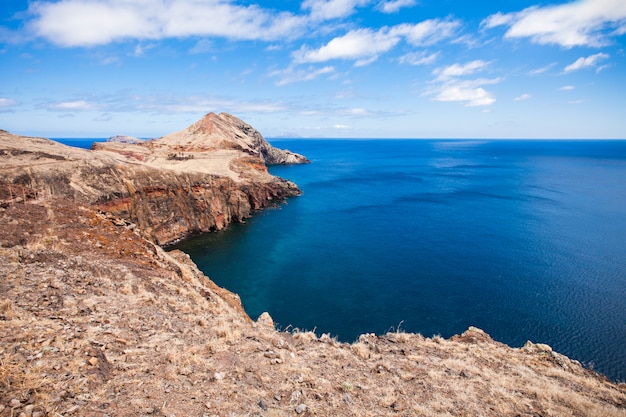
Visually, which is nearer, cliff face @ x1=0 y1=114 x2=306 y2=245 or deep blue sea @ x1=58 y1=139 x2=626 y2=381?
deep blue sea @ x1=58 y1=139 x2=626 y2=381

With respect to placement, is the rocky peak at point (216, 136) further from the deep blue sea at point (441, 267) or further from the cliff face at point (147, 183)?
the deep blue sea at point (441, 267)

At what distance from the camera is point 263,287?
37.5 m

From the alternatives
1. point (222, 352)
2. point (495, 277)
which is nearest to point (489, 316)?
point (495, 277)

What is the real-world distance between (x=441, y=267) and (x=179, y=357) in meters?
38.6

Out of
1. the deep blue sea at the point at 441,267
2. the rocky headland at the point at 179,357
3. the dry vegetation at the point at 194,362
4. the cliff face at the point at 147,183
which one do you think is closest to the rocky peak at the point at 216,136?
the cliff face at the point at 147,183

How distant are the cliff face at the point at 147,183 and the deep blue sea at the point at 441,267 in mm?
4882

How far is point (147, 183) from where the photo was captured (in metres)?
50.9

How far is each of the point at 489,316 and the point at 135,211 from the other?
4942 centimetres

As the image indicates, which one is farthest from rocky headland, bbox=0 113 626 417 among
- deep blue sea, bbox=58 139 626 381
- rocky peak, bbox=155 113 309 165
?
rocky peak, bbox=155 113 309 165

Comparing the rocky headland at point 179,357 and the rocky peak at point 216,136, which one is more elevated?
the rocky peak at point 216,136

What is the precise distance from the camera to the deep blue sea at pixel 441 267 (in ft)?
99.1

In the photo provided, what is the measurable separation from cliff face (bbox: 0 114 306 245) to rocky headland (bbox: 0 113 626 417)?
14830 mm

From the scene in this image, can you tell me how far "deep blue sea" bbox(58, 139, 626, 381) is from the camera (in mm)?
30205

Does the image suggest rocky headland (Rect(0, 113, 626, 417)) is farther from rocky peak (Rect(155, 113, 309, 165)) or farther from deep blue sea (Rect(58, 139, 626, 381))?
rocky peak (Rect(155, 113, 309, 165))
